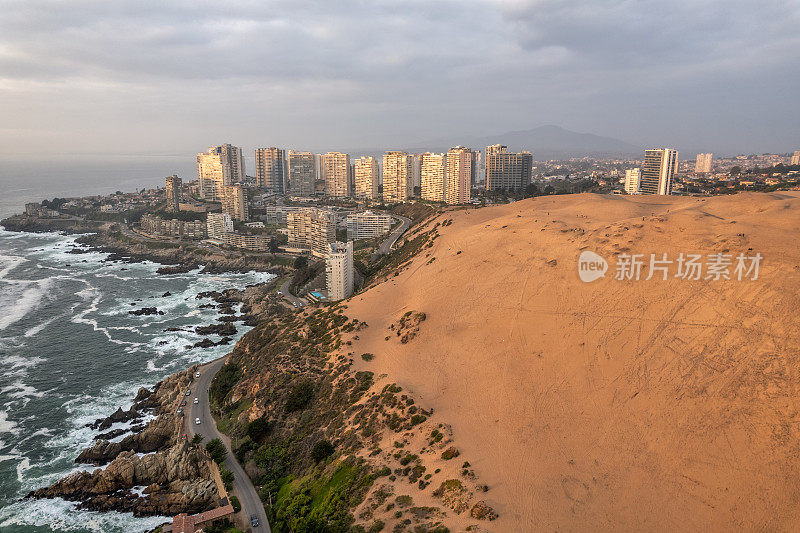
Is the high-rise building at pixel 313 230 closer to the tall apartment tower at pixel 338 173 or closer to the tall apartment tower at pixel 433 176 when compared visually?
the tall apartment tower at pixel 433 176

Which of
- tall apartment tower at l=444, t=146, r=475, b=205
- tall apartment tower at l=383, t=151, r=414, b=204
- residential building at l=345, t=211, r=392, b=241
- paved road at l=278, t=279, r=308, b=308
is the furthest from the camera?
tall apartment tower at l=383, t=151, r=414, b=204

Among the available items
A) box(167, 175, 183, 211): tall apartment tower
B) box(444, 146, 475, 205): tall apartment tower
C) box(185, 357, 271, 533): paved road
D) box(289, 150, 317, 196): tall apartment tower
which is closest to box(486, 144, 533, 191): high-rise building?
box(444, 146, 475, 205): tall apartment tower

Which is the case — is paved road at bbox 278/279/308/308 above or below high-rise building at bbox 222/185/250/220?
below

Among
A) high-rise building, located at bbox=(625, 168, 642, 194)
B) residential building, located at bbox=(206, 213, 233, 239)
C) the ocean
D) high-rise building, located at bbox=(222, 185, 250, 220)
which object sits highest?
high-rise building, located at bbox=(625, 168, 642, 194)

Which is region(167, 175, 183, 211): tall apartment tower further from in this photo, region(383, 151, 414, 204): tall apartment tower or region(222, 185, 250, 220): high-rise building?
region(383, 151, 414, 204): tall apartment tower

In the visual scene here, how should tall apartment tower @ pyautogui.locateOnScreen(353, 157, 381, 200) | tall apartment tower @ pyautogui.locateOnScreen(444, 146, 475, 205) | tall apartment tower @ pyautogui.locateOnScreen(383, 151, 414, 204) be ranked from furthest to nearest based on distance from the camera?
tall apartment tower @ pyautogui.locateOnScreen(353, 157, 381, 200) → tall apartment tower @ pyautogui.locateOnScreen(383, 151, 414, 204) → tall apartment tower @ pyautogui.locateOnScreen(444, 146, 475, 205)

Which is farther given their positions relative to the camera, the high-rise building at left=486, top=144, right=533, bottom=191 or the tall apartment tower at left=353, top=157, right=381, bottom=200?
the tall apartment tower at left=353, top=157, right=381, bottom=200

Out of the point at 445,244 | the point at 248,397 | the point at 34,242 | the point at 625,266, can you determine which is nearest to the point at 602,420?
the point at 625,266
